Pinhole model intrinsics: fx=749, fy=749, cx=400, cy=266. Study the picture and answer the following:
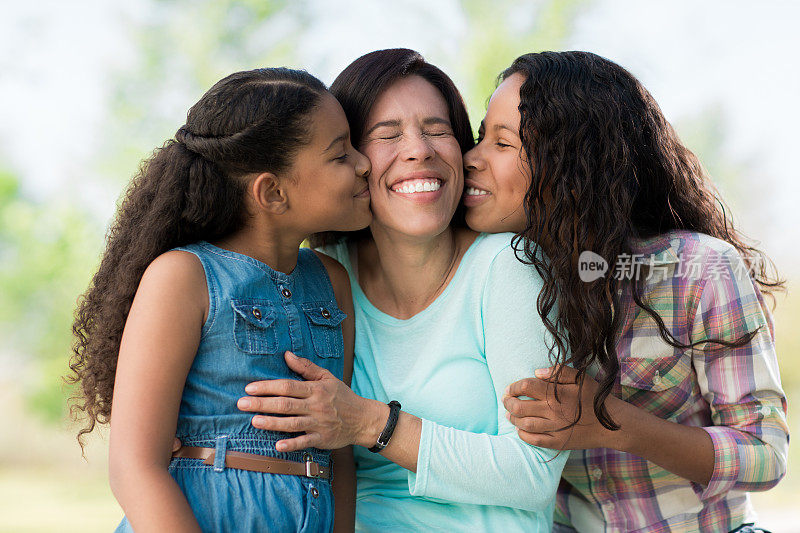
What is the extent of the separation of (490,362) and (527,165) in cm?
49

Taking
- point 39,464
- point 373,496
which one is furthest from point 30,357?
point 373,496

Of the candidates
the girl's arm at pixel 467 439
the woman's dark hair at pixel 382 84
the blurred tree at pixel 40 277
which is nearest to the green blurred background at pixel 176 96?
the blurred tree at pixel 40 277

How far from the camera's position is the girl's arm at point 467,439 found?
1.54 metres

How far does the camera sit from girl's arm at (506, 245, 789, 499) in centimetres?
169

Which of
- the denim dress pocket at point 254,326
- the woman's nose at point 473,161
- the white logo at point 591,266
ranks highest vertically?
the woman's nose at point 473,161

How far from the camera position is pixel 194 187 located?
1.55 m

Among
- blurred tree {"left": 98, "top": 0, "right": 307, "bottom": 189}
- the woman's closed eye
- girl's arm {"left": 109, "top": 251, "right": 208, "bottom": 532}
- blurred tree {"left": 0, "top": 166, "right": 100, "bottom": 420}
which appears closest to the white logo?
the woman's closed eye

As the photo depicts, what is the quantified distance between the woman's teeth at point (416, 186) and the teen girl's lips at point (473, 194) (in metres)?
0.13

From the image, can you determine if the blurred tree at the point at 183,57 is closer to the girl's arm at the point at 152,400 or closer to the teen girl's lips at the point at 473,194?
the teen girl's lips at the point at 473,194

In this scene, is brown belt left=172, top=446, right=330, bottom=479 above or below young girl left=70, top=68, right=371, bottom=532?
below

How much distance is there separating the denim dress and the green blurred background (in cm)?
462

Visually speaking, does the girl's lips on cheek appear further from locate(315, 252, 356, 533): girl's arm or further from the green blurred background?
the green blurred background

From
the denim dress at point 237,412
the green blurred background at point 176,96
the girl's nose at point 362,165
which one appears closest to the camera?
the denim dress at point 237,412

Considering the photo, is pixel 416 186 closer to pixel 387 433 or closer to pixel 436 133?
pixel 436 133
